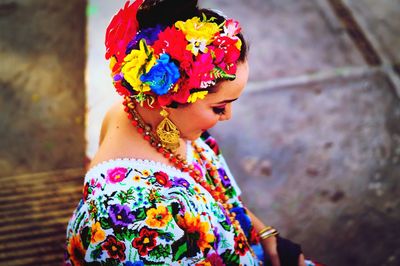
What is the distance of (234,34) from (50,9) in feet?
12.9

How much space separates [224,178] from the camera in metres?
2.15

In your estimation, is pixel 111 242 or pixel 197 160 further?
pixel 197 160

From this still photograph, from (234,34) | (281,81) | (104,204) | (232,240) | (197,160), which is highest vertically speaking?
(234,34)

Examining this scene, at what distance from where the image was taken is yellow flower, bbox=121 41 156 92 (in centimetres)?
154

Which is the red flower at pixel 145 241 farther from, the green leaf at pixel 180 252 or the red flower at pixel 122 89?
the red flower at pixel 122 89

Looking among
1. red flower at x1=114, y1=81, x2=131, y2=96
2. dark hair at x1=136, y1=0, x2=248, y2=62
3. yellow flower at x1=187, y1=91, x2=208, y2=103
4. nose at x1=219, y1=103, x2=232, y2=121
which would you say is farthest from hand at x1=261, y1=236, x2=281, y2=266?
dark hair at x1=136, y1=0, x2=248, y2=62

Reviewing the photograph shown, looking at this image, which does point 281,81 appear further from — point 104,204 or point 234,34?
point 104,204

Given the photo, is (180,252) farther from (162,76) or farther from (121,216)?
(162,76)

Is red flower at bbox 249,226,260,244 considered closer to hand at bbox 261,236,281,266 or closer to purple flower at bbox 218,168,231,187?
hand at bbox 261,236,281,266

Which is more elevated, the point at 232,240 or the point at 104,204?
the point at 104,204

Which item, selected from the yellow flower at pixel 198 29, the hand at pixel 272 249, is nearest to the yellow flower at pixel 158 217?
the yellow flower at pixel 198 29

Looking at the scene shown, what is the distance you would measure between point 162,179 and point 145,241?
0.27 meters

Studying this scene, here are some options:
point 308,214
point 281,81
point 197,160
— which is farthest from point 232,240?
point 281,81

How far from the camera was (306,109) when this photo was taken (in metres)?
3.91
